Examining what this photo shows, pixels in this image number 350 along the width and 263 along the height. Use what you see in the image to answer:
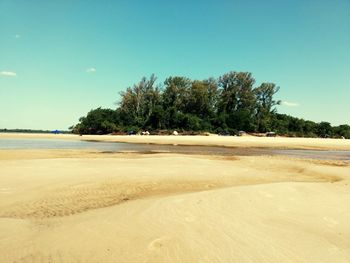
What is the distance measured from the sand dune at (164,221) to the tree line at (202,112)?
172 ft

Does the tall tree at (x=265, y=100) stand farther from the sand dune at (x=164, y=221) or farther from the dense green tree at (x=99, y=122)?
the sand dune at (x=164, y=221)

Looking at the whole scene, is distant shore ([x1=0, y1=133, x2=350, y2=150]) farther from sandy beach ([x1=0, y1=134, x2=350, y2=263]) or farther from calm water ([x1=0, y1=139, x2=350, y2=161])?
sandy beach ([x1=0, y1=134, x2=350, y2=263])

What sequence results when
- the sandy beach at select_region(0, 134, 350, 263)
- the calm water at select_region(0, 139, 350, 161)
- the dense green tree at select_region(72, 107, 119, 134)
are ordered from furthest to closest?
the dense green tree at select_region(72, 107, 119, 134) < the calm water at select_region(0, 139, 350, 161) < the sandy beach at select_region(0, 134, 350, 263)

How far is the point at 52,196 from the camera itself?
6418 mm

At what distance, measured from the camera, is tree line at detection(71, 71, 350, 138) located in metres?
64.6

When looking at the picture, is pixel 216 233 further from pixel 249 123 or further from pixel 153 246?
pixel 249 123

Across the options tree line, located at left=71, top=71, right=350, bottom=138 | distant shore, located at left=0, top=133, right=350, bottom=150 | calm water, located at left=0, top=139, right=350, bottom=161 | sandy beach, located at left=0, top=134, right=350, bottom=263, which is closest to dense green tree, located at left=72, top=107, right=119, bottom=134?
tree line, located at left=71, top=71, right=350, bottom=138

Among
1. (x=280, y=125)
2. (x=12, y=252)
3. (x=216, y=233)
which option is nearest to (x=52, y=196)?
(x=12, y=252)

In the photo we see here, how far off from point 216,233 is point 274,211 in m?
1.78

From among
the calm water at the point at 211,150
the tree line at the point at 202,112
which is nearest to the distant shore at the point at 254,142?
the calm water at the point at 211,150

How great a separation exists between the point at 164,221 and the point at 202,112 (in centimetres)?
6876

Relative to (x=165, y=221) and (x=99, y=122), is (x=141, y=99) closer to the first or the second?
(x=99, y=122)

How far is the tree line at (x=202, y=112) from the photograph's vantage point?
212 feet

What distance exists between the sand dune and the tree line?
52508mm
